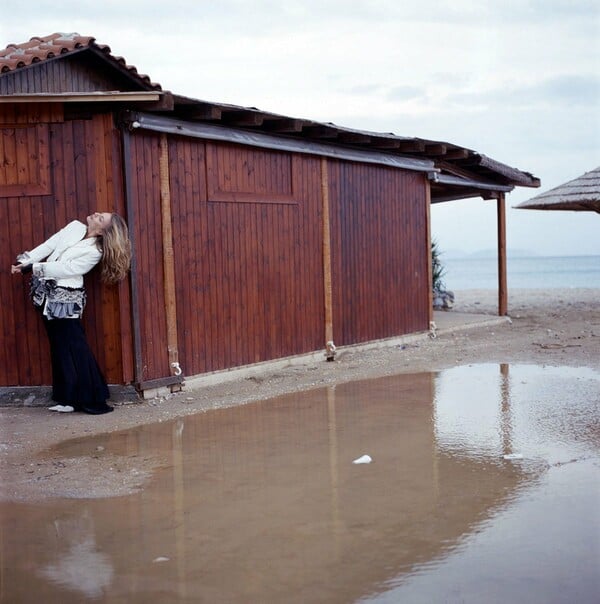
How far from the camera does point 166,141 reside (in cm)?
826

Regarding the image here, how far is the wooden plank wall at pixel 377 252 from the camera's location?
1091 centimetres

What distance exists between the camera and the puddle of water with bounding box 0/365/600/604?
3.67 metres

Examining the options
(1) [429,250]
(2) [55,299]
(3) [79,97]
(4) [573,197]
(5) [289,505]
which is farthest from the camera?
(4) [573,197]

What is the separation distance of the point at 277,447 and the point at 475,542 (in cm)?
231

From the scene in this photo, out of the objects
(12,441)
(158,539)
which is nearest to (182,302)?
(12,441)

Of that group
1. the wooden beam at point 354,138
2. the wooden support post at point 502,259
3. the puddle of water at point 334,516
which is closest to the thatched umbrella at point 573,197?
the wooden support post at point 502,259

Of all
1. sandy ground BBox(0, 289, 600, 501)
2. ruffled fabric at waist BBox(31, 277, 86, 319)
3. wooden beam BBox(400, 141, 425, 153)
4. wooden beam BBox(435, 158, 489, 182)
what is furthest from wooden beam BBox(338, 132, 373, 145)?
ruffled fabric at waist BBox(31, 277, 86, 319)

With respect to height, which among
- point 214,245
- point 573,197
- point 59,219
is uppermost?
point 573,197

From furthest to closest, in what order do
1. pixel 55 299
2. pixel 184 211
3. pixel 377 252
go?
1. pixel 377 252
2. pixel 184 211
3. pixel 55 299

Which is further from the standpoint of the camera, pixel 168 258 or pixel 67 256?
pixel 168 258

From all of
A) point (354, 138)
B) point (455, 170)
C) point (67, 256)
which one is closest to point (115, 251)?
point (67, 256)

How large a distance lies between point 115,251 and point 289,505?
3531 mm

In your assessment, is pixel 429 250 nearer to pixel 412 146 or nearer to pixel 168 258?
pixel 412 146

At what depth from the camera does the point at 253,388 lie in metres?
8.69
